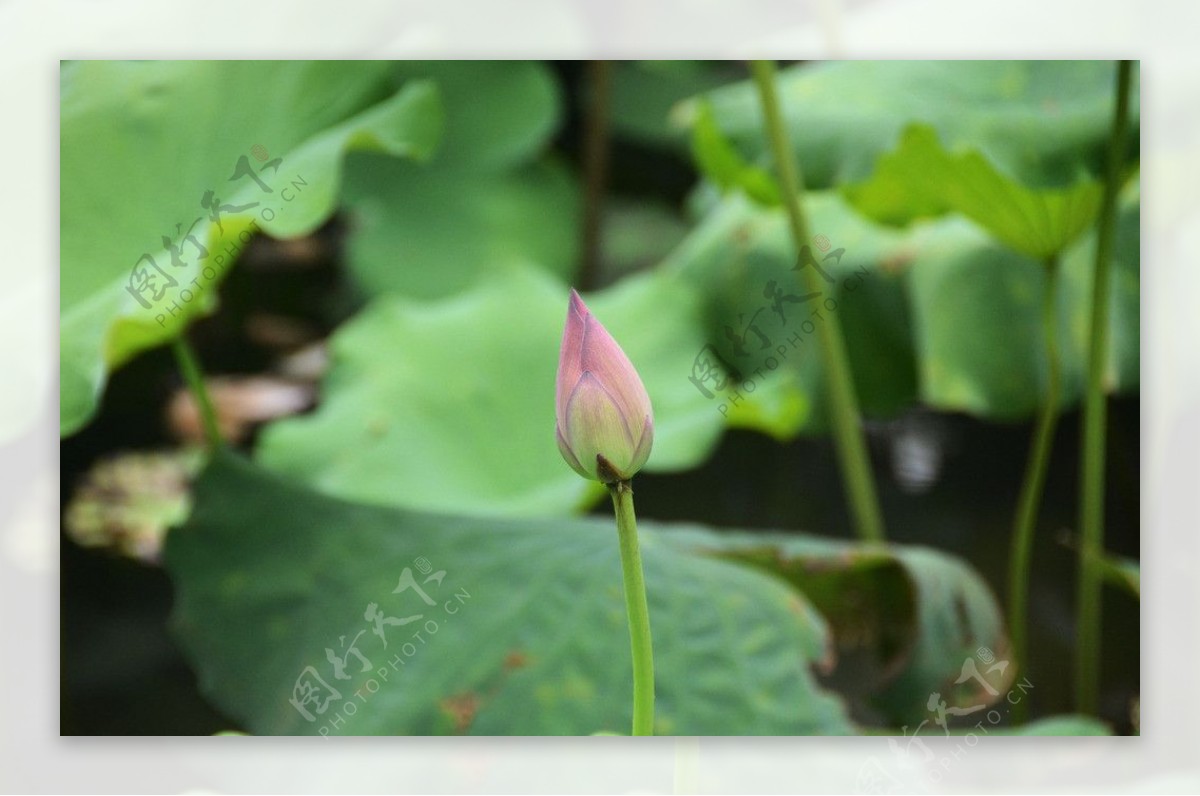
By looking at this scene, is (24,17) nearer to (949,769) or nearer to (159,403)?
(159,403)

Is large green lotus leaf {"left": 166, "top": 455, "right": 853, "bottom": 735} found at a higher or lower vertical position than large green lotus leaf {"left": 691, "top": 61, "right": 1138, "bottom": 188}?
lower

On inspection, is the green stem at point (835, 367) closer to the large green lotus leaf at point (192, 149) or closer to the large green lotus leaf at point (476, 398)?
the large green lotus leaf at point (476, 398)

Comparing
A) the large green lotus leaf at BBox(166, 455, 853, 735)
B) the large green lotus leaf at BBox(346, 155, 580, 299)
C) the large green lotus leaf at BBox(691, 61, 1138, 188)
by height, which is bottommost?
the large green lotus leaf at BBox(166, 455, 853, 735)

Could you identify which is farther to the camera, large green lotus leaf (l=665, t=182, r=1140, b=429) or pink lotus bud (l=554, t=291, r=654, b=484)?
large green lotus leaf (l=665, t=182, r=1140, b=429)

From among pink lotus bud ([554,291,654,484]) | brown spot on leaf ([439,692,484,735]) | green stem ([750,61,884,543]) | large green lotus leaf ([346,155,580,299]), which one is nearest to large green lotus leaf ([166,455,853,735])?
brown spot on leaf ([439,692,484,735])

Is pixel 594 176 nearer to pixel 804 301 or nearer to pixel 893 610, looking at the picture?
pixel 804 301

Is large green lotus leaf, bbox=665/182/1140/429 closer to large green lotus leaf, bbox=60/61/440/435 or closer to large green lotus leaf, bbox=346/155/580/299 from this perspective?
large green lotus leaf, bbox=346/155/580/299

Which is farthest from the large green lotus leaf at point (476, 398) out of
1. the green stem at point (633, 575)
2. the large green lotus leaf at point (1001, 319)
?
the green stem at point (633, 575)
